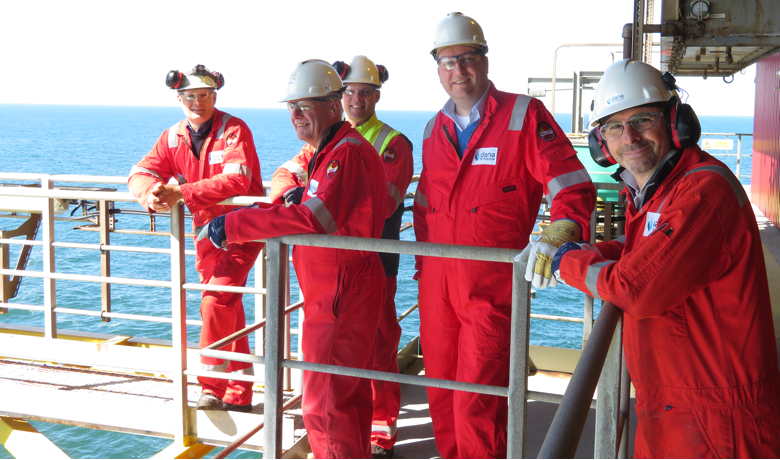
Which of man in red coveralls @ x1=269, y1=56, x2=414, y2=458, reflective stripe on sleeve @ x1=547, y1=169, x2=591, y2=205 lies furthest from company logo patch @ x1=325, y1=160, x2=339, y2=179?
reflective stripe on sleeve @ x1=547, y1=169, x2=591, y2=205

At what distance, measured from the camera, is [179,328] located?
139 inches

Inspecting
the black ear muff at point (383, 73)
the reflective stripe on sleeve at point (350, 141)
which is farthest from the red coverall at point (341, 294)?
the black ear muff at point (383, 73)

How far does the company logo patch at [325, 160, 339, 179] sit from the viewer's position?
2697 millimetres

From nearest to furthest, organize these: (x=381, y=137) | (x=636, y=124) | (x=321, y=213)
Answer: (x=636, y=124), (x=321, y=213), (x=381, y=137)

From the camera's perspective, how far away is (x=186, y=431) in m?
3.77

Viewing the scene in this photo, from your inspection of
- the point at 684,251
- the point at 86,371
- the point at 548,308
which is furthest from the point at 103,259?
the point at 548,308

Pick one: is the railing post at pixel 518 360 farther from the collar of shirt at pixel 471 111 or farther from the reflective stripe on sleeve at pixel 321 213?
the collar of shirt at pixel 471 111

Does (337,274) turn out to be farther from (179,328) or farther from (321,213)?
(179,328)

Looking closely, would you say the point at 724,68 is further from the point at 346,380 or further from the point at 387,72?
the point at 346,380

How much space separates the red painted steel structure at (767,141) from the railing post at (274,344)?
10000 mm

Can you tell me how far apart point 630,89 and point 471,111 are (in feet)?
3.45

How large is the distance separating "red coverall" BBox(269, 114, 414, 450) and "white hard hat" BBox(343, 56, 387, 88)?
274 millimetres

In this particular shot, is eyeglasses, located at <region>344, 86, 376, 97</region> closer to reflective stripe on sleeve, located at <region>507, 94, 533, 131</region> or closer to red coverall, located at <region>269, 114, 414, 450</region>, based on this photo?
red coverall, located at <region>269, 114, 414, 450</region>

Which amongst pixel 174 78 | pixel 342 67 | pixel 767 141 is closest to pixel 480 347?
pixel 342 67
